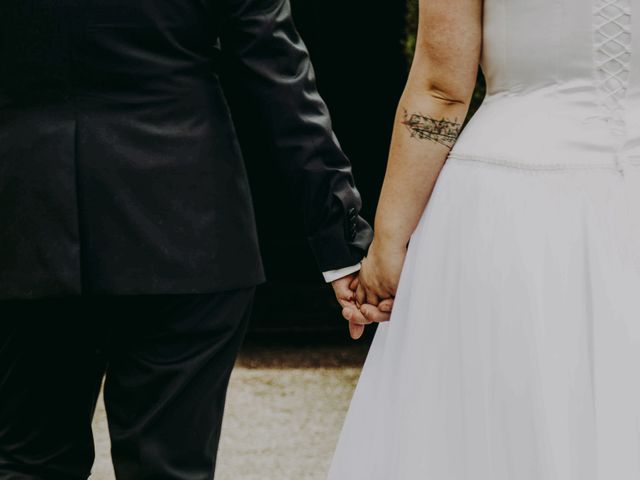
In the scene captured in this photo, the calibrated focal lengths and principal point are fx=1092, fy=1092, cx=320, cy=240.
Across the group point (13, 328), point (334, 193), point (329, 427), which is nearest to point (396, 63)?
point (329, 427)

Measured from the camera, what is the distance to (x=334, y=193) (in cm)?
252

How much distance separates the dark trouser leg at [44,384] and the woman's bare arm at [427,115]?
0.70 m

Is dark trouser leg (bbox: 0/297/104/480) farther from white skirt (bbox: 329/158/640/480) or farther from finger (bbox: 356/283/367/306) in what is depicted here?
white skirt (bbox: 329/158/640/480)

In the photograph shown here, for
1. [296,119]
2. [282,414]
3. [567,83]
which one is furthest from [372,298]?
[282,414]

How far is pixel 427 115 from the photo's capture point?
2201mm

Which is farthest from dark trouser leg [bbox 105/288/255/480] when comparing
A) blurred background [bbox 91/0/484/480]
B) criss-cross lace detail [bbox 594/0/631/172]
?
blurred background [bbox 91/0/484/480]

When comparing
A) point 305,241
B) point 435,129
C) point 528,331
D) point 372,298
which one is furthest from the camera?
point 305,241

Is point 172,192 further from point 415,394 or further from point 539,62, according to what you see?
point 539,62

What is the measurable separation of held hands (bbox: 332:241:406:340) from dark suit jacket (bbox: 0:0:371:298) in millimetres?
269

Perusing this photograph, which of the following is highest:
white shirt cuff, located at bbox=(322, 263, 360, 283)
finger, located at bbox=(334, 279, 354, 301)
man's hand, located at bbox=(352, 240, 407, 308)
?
man's hand, located at bbox=(352, 240, 407, 308)

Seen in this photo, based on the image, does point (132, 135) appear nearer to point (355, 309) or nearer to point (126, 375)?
point (126, 375)

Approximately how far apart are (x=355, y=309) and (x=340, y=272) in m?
0.11

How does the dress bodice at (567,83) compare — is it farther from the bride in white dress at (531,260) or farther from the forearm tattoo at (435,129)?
the forearm tattoo at (435,129)

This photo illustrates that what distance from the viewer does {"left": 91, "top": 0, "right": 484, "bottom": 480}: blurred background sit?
15.9ft
